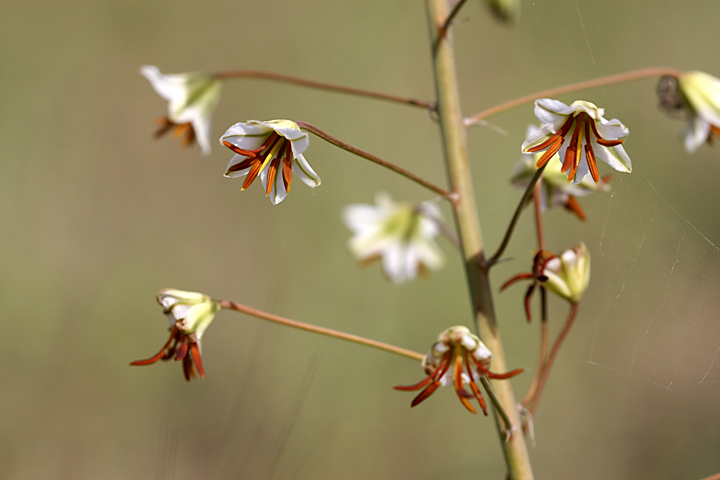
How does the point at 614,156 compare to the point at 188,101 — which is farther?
the point at 188,101

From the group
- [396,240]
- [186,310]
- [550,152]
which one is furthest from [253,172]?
[396,240]

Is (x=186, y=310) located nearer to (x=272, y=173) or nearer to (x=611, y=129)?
(x=272, y=173)

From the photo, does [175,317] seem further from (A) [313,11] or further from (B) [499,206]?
(A) [313,11]

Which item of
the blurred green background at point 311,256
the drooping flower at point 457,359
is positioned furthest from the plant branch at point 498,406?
the blurred green background at point 311,256

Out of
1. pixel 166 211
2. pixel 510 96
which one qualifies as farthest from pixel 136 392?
pixel 510 96

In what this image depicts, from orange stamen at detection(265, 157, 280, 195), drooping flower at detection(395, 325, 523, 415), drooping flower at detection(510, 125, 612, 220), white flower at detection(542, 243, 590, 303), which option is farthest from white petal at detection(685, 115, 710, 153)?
orange stamen at detection(265, 157, 280, 195)

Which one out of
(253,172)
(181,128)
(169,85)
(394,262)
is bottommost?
(253,172)
